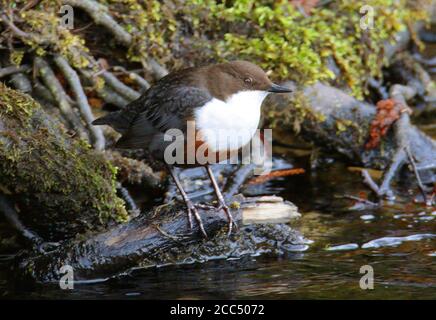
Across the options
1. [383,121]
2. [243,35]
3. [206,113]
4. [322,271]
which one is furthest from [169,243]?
[243,35]

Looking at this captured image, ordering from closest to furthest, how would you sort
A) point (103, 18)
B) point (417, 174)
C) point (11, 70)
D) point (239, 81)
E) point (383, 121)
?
point (239, 81), point (11, 70), point (417, 174), point (103, 18), point (383, 121)

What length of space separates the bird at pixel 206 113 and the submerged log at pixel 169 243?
0.09 meters

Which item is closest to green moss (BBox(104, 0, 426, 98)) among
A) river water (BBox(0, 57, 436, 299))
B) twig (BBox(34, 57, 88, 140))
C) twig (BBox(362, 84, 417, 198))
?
twig (BBox(362, 84, 417, 198))

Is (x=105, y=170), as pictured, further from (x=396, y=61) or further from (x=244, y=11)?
(x=396, y=61)

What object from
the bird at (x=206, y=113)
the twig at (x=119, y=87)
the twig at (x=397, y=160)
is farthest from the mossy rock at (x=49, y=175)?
the twig at (x=397, y=160)

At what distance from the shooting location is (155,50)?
618 centimetres

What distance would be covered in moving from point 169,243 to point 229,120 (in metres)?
0.80

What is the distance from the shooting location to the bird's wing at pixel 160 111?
435 centimetres

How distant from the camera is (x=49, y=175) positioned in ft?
14.0

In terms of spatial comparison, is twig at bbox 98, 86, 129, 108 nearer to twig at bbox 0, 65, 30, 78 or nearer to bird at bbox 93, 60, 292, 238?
twig at bbox 0, 65, 30, 78

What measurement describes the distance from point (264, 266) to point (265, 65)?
249 centimetres

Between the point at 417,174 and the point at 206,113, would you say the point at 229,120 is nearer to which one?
the point at 206,113

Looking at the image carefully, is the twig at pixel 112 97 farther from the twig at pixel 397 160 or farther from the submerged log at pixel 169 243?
the twig at pixel 397 160

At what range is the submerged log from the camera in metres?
4.17
